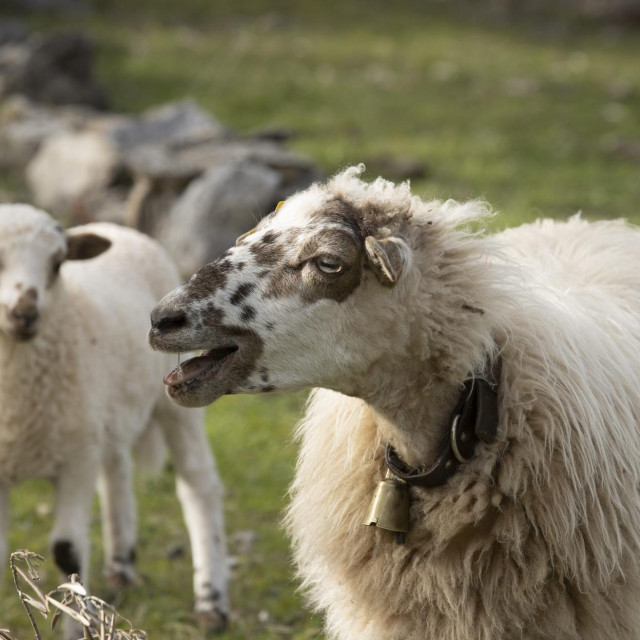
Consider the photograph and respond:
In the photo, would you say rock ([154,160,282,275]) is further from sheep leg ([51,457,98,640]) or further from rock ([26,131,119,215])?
sheep leg ([51,457,98,640])

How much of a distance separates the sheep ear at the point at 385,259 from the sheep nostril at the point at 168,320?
1.92ft

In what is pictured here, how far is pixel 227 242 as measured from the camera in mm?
10062

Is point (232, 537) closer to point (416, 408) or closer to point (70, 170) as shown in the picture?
point (416, 408)

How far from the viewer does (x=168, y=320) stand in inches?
122

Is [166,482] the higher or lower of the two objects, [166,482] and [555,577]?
the lower

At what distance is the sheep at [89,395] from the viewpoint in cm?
479

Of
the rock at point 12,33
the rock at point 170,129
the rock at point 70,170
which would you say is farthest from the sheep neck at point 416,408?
the rock at point 12,33

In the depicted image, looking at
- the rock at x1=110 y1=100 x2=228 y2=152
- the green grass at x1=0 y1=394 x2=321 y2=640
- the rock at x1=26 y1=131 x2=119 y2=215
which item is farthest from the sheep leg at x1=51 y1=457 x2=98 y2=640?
the rock at x1=110 y1=100 x2=228 y2=152

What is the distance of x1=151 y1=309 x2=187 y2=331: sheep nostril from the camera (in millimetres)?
3070

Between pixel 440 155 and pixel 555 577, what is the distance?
1082cm

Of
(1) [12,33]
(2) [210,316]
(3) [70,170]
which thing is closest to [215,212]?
(3) [70,170]

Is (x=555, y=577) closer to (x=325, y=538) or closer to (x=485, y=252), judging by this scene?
(x=325, y=538)

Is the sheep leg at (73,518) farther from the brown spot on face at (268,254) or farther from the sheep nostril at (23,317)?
the brown spot on face at (268,254)

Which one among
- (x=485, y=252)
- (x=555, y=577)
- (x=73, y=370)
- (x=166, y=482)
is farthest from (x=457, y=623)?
(x=166, y=482)
